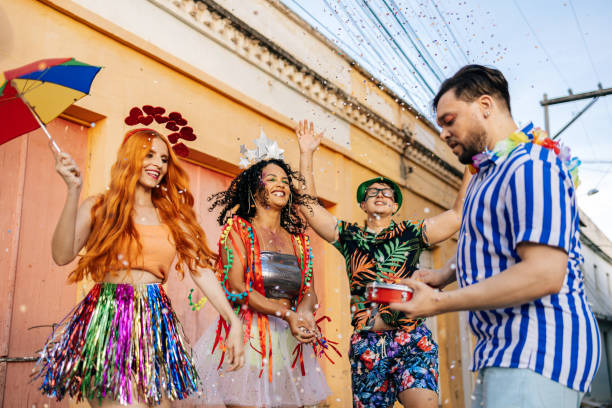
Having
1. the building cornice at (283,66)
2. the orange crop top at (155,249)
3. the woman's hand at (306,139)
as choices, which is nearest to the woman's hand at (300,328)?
the orange crop top at (155,249)

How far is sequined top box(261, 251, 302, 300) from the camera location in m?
3.54

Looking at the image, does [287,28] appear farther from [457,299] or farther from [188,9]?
[457,299]

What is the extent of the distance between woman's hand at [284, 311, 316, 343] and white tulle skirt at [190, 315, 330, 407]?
112 mm

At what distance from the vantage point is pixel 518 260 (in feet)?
5.70

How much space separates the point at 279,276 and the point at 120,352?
124cm

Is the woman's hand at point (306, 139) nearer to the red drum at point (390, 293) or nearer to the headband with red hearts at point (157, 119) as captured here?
the headband with red hearts at point (157, 119)

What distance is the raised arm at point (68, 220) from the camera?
2469 mm

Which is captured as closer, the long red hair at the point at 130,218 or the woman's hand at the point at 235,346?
the long red hair at the point at 130,218

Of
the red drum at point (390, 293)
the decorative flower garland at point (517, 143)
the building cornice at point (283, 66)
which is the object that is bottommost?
the red drum at point (390, 293)

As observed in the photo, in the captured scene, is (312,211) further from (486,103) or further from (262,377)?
(486,103)

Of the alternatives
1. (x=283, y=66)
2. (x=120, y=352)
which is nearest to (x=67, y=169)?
(x=120, y=352)

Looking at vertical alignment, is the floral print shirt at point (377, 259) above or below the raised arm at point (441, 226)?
below

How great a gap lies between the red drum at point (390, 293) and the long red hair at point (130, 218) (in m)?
1.12

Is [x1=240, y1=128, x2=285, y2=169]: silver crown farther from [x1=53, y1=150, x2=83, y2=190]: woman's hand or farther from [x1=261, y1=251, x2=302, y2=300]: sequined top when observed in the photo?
[x1=53, y1=150, x2=83, y2=190]: woman's hand
